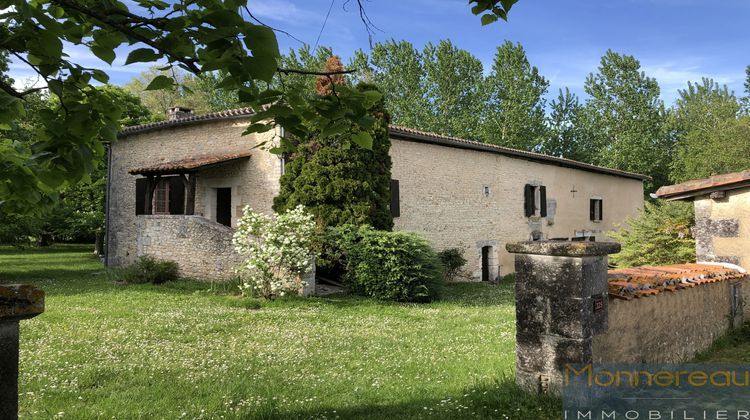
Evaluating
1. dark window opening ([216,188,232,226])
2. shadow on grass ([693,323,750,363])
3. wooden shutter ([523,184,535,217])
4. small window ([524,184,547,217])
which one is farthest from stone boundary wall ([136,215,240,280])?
small window ([524,184,547,217])

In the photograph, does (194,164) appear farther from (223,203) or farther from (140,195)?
(140,195)

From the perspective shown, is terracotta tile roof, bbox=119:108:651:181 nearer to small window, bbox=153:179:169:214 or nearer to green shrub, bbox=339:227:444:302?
small window, bbox=153:179:169:214

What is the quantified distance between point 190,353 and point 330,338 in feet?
6.37

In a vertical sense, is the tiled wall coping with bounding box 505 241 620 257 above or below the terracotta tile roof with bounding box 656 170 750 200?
below

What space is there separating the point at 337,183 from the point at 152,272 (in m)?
5.42

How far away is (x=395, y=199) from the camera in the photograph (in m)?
15.2

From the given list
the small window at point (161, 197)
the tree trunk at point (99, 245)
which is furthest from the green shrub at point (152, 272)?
the tree trunk at point (99, 245)

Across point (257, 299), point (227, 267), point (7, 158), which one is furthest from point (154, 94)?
point (7, 158)

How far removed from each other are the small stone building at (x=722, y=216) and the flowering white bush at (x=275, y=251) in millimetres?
7278

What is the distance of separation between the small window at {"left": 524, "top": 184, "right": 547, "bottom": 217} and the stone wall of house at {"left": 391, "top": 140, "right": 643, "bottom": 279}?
0.72ft

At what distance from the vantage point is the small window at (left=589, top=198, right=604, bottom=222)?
24.7m

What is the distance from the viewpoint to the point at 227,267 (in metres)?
12.9

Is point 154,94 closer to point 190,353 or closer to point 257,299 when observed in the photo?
point 257,299

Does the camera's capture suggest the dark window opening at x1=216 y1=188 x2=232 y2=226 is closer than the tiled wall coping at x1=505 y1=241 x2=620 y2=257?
No
